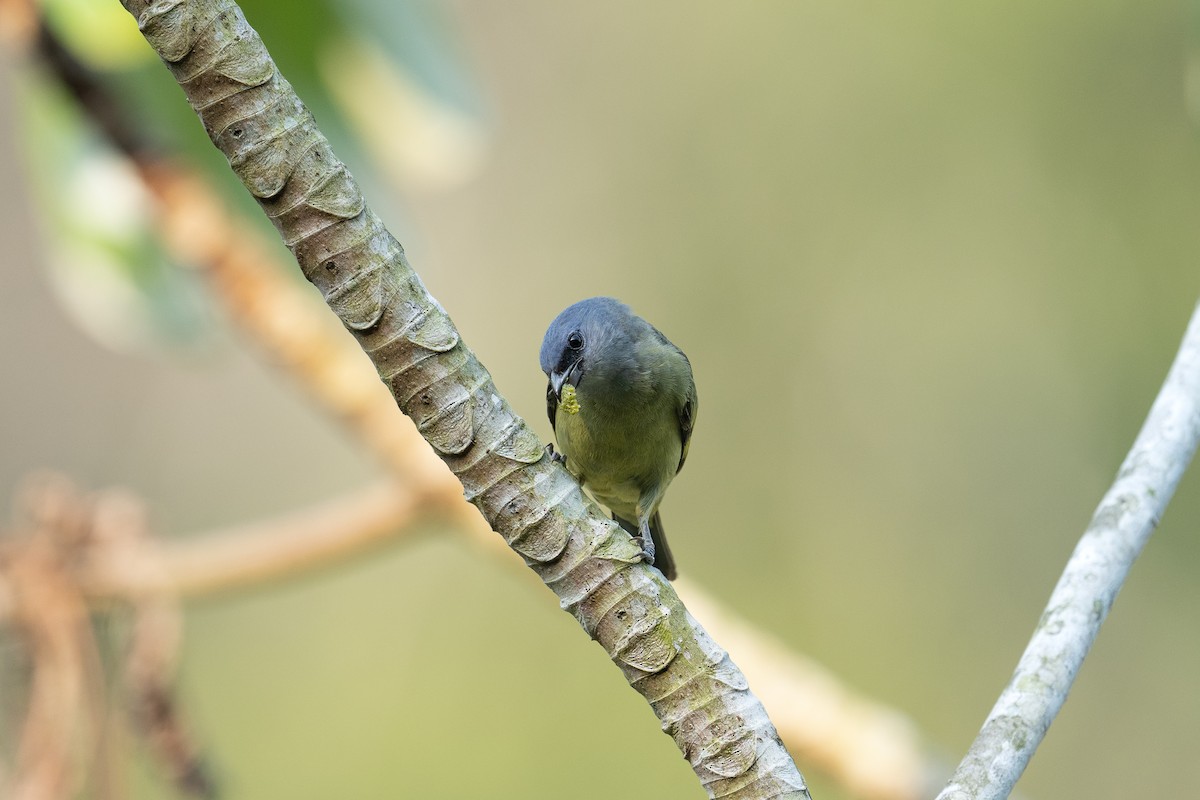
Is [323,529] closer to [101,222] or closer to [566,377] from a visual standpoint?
[101,222]

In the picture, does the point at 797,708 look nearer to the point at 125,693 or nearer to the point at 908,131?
the point at 125,693

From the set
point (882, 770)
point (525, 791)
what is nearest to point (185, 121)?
point (882, 770)

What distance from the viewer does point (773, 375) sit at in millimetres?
10562

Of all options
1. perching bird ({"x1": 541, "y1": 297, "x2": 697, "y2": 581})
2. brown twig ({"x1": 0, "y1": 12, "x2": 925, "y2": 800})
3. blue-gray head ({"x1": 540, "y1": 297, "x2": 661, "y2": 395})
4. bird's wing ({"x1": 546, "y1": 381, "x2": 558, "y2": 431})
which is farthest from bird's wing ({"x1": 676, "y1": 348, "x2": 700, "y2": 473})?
brown twig ({"x1": 0, "y1": 12, "x2": 925, "y2": 800})

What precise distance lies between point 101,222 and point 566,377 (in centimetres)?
263

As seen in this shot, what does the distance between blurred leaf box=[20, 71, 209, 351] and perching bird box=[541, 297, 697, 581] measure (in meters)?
2.29

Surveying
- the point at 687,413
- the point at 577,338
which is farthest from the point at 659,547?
the point at 577,338

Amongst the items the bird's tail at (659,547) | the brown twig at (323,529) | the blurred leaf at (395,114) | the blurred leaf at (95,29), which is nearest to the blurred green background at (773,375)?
the blurred leaf at (395,114)

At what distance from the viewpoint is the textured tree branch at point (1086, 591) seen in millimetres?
2320

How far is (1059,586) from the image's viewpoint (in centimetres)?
261

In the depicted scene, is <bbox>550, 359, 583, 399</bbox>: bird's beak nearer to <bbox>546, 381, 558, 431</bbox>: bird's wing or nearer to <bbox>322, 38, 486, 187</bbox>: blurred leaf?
<bbox>546, 381, 558, 431</bbox>: bird's wing

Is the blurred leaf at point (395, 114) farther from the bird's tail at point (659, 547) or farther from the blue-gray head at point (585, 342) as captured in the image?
the bird's tail at point (659, 547)

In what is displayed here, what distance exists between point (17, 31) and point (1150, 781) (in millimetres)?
9600

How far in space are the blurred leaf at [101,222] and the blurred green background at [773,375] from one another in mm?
4676
